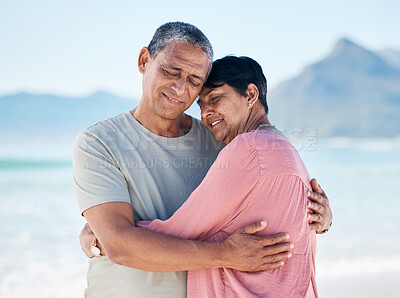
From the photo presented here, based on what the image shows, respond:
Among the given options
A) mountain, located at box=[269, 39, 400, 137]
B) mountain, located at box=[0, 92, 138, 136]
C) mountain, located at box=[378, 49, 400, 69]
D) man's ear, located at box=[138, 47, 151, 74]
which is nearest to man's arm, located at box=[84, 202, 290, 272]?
man's ear, located at box=[138, 47, 151, 74]

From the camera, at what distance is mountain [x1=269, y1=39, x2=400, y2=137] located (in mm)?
40219

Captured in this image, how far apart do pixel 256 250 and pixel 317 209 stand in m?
0.33

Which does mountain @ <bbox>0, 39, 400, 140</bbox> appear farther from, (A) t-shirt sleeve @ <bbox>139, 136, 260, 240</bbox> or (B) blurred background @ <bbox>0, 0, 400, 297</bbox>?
(A) t-shirt sleeve @ <bbox>139, 136, 260, 240</bbox>

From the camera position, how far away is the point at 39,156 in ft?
66.1

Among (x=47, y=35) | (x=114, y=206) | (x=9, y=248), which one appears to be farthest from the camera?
Result: (x=47, y=35)

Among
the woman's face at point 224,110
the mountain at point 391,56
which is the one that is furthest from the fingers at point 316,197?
the mountain at point 391,56

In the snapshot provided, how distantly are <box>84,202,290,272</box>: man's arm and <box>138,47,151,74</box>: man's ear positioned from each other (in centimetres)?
76

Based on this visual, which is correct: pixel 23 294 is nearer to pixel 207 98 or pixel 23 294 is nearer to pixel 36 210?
pixel 207 98

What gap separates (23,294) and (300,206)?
425 centimetres

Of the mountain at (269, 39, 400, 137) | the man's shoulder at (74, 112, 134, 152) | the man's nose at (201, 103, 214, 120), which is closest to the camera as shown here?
the man's shoulder at (74, 112, 134, 152)

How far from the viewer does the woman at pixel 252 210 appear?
4.88 ft

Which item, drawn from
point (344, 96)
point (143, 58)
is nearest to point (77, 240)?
point (143, 58)

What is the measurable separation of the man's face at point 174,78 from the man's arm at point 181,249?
0.58 metres

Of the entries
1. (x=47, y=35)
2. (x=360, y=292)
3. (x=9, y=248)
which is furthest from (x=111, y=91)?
(x=360, y=292)
